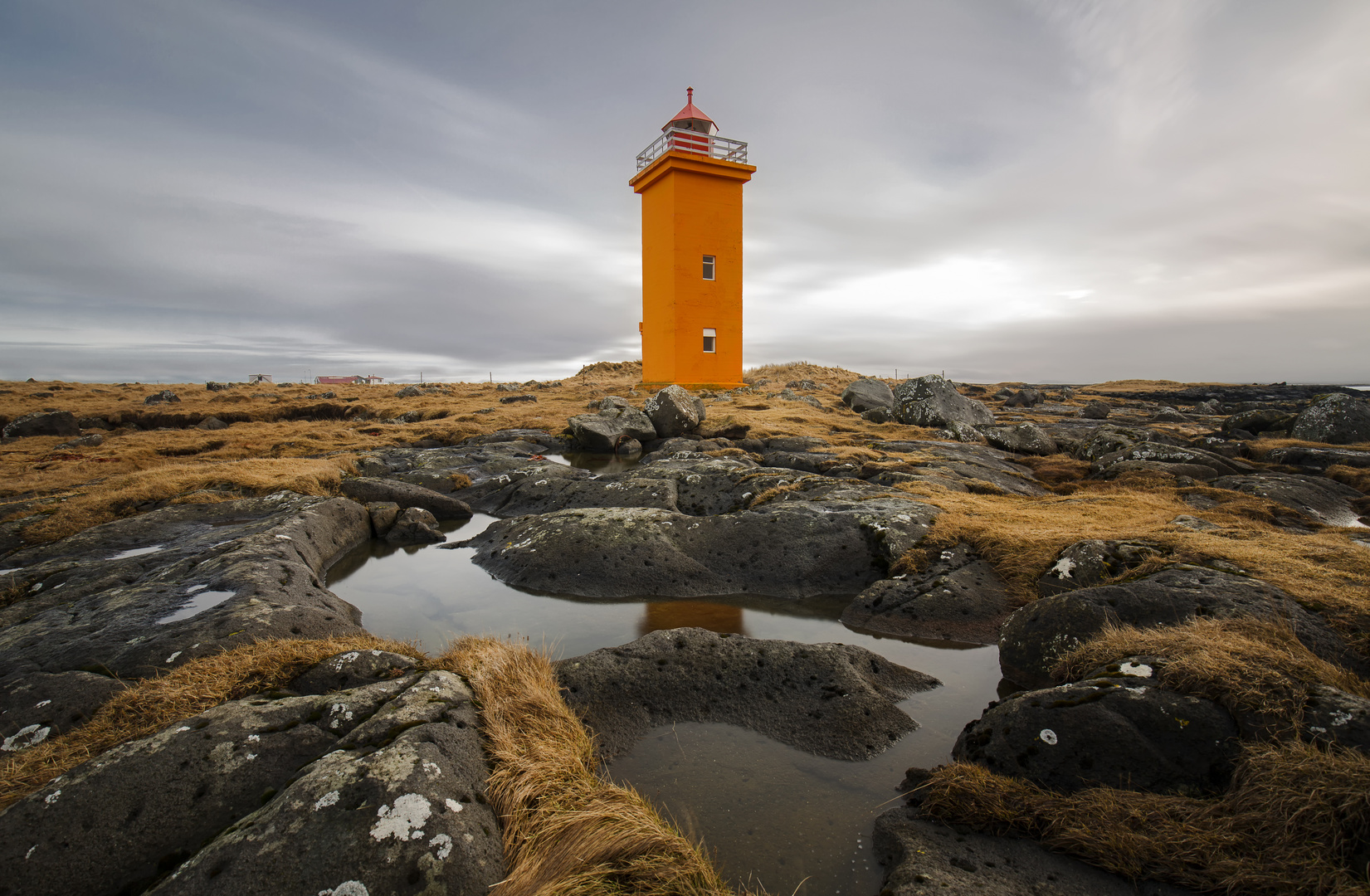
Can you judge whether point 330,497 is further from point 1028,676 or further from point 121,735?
point 1028,676

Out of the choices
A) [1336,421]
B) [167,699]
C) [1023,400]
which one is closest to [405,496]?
[167,699]

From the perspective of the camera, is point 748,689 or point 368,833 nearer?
point 368,833

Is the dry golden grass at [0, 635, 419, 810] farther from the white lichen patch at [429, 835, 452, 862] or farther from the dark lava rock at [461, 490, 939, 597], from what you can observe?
the dark lava rock at [461, 490, 939, 597]

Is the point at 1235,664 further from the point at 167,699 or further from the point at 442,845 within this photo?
the point at 167,699

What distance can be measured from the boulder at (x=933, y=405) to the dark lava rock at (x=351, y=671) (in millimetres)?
24039

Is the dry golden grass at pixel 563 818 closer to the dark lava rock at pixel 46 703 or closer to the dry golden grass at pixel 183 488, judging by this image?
the dark lava rock at pixel 46 703

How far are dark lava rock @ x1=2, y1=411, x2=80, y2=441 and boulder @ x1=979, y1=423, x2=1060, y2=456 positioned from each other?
3930cm

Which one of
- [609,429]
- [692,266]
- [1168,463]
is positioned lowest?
[1168,463]

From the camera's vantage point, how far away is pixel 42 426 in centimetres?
2588

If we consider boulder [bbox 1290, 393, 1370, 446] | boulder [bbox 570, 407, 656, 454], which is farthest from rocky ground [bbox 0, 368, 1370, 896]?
boulder [bbox 570, 407, 656, 454]

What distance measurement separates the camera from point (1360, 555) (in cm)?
726

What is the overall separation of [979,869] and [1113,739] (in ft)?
4.80

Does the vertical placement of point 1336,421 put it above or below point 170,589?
above

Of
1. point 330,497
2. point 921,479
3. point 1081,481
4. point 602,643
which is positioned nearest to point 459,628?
point 602,643
